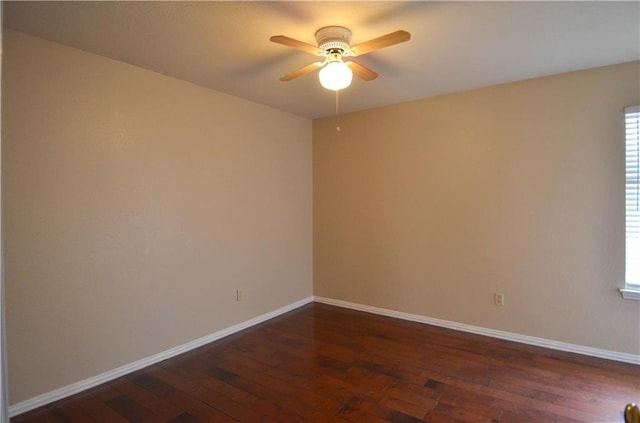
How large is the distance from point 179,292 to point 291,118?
2424 millimetres

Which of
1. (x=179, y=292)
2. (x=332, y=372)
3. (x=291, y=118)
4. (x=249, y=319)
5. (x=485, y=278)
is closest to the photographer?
(x=332, y=372)

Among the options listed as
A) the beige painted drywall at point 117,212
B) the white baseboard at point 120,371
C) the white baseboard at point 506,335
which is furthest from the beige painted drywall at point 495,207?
the white baseboard at point 120,371

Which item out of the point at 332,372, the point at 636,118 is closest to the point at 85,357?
the point at 332,372

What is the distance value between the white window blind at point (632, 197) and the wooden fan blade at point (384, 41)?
7.24 feet

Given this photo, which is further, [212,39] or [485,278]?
[485,278]

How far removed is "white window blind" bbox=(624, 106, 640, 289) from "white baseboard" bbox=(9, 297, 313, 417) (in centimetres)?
342

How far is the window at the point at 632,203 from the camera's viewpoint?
8.99ft

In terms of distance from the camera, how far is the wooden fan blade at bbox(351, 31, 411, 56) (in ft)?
6.03

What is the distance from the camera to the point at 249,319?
3732mm

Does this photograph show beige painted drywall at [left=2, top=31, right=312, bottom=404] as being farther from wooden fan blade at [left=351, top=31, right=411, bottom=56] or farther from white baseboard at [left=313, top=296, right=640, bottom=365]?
wooden fan blade at [left=351, top=31, right=411, bottom=56]

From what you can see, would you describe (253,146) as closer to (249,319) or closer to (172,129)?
(172,129)

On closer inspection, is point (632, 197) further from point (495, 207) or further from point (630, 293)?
point (495, 207)

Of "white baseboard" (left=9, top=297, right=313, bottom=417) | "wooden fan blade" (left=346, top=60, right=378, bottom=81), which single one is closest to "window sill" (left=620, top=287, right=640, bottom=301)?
"wooden fan blade" (left=346, top=60, right=378, bottom=81)

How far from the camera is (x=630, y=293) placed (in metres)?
2.74
